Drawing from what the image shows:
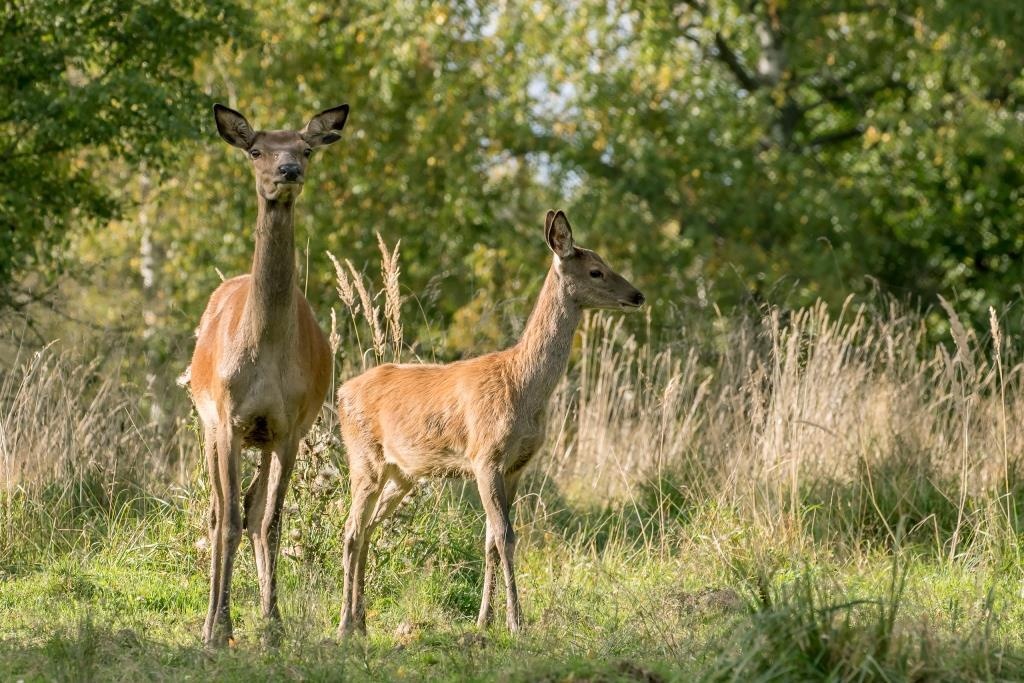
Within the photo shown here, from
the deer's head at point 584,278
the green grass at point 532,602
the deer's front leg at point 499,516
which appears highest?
the deer's head at point 584,278

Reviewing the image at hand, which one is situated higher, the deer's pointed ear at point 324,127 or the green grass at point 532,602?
the deer's pointed ear at point 324,127

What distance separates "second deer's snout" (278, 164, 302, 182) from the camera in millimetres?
7234

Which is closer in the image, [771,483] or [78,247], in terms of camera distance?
[771,483]

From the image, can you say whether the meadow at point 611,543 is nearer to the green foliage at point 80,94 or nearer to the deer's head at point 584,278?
the deer's head at point 584,278

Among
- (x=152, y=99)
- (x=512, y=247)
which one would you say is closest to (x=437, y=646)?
(x=152, y=99)

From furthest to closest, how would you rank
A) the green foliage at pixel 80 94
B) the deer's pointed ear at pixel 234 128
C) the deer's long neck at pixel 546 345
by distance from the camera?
the green foliage at pixel 80 94 < the deer's long neck at pixel 546 345 < the deer's pointed ear at pixel 234 128

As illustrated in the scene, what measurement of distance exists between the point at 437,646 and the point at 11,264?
757 centimetres

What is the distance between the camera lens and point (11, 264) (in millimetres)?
13320

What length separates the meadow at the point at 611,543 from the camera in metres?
6.22

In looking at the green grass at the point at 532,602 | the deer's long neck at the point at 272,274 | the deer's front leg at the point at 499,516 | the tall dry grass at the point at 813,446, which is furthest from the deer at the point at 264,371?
the tall dry grass at the point at 813,446

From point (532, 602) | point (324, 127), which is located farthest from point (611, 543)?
point (324, 127)

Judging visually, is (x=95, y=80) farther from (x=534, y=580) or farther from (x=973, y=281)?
(x=973, y=281)

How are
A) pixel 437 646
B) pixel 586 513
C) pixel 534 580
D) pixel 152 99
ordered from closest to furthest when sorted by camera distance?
pixel 437 646 → pixel 534 580 → pixel 586 513 → pixel 152 99

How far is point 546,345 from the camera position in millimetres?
8281
